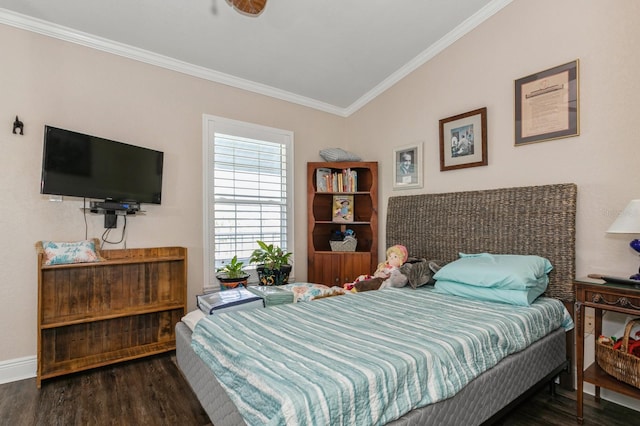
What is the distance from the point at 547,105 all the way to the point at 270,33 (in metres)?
2.29

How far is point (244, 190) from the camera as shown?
11.3ft

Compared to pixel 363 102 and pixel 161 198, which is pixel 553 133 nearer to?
pixel 363 102

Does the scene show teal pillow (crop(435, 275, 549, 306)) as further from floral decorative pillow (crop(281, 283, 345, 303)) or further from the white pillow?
the white pillow

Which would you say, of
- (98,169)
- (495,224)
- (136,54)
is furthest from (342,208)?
(136,54)

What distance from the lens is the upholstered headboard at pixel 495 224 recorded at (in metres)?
2.22

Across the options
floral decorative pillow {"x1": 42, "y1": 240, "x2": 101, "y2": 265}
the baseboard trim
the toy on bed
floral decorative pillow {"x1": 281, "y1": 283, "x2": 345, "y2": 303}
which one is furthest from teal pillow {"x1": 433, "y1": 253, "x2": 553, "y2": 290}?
the baseboard trim

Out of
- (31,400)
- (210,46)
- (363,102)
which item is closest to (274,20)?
(210,46)

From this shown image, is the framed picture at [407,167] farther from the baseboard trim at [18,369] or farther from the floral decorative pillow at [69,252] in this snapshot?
the baseboard trim at [18,369]

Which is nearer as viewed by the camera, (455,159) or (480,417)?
(480,417)

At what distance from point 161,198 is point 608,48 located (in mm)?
3584

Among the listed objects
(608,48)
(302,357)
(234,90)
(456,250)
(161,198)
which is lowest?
(302,357)

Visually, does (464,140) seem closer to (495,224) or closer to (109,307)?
(495,224)

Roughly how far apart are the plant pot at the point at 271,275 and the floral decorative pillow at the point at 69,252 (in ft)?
4.65

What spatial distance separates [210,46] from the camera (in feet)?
9.41
